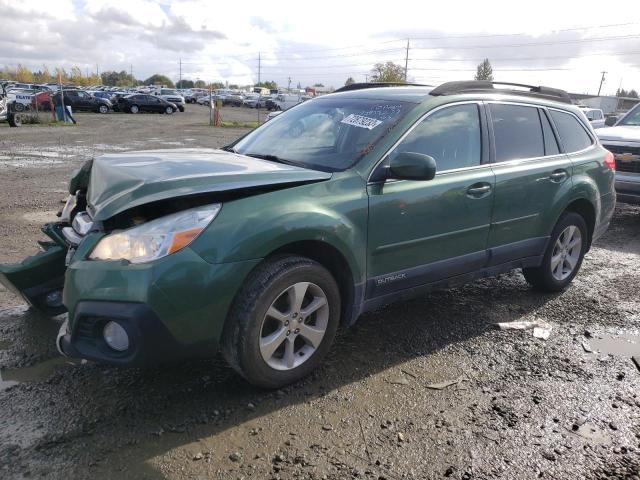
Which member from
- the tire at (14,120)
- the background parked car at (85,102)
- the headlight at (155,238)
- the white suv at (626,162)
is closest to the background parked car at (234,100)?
the background parked car at (85,102)

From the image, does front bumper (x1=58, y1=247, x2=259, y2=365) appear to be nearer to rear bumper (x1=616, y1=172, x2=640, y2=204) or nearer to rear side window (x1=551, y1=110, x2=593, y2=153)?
→ rear side window (x1=551, y1=110, x2=593, y2=153)

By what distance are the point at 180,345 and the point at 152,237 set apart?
1.86 ft

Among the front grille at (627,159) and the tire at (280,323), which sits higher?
the front grille at (627,159)

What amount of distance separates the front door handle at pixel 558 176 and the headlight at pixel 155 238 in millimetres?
3088

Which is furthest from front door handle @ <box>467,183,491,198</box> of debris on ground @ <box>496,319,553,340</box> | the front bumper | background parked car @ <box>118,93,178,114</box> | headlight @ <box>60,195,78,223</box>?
background parked car @ <box>118,93,178,114</box>

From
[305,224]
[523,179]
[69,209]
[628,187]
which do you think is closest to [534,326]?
[523,179]

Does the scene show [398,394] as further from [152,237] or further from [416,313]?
[152,237]

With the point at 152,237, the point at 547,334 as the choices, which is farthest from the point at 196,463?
the point at 547,334

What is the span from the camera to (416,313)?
4.59 metres

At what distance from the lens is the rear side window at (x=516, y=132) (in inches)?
171

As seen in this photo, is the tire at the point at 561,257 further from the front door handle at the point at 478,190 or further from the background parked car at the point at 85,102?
the background parked car at the point at 85,102

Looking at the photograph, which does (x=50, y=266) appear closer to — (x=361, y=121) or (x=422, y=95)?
(x=361, y=121)

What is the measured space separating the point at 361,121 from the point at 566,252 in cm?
256

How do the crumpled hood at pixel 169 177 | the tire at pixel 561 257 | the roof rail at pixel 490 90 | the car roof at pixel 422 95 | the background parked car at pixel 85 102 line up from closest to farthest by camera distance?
the crumpled hood at pixel 169 177
the car roof at pixel 422 95
the roof rail at pixel 490 90
the tire at pixel 561 257
the background parked car at pixel 85 102
